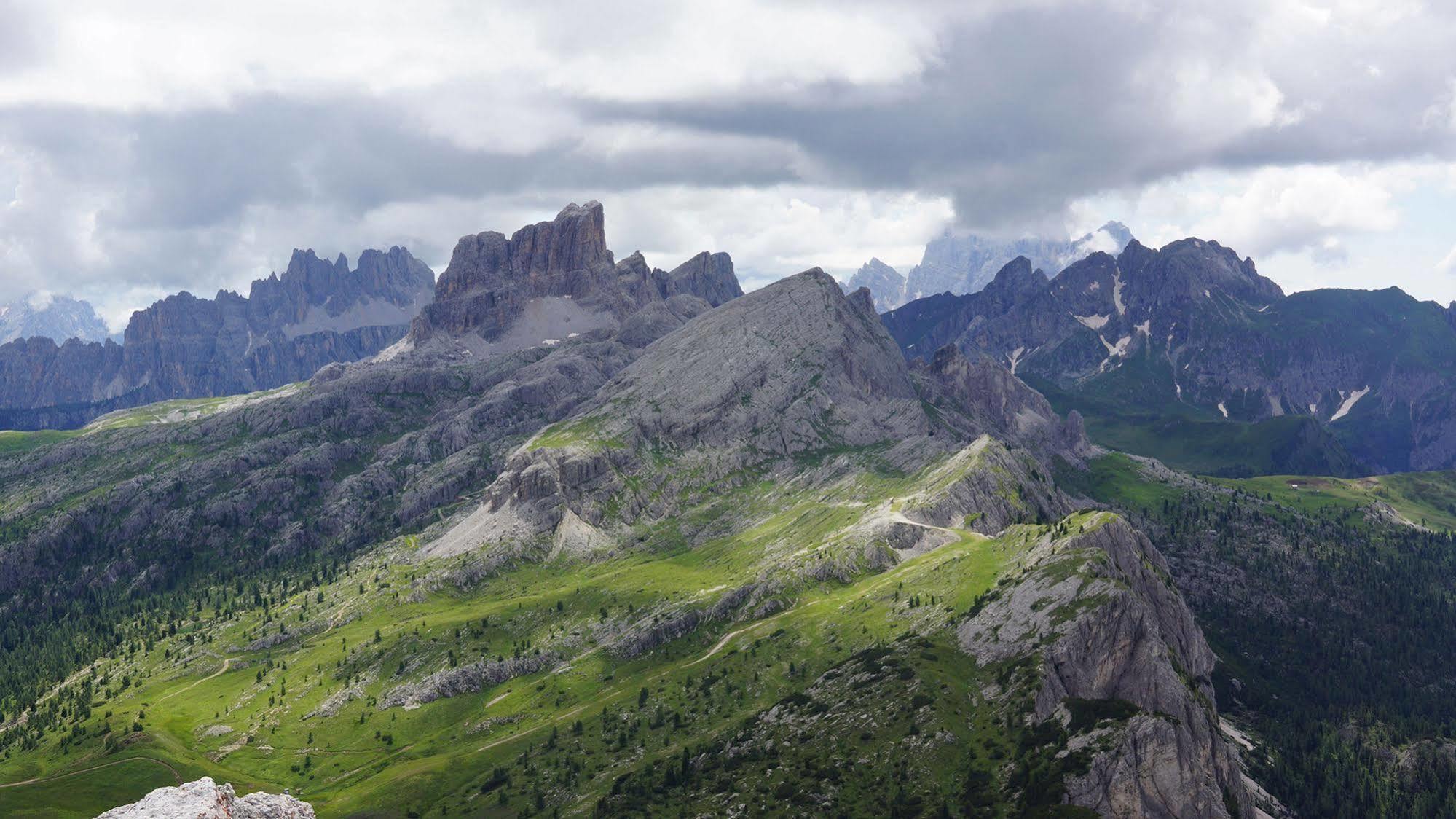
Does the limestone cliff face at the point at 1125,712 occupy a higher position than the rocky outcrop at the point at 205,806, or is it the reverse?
the rocky outcrop at the point at 205,806

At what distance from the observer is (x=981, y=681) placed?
18950 cm

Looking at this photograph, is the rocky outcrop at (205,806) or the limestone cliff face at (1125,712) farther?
the limestone cliff face at (1125,712)

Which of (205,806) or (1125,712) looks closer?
(205,806)

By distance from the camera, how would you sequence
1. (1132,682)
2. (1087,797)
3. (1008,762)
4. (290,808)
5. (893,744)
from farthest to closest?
1. (1132,682)
2. (893,744)
3. (1008,762)
4. (1087,797)
5. (290,808)

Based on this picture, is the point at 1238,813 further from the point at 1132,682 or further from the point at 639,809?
the point at 639,809

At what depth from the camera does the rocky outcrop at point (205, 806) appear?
75.2 metres

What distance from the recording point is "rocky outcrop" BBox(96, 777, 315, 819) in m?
75.2

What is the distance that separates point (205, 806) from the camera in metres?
75.9

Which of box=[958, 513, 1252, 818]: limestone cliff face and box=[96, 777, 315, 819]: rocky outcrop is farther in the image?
box=[958, 513, 1252, 818]: limestone cliff face

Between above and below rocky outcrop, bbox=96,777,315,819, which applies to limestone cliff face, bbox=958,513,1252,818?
below

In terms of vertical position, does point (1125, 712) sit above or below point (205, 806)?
below

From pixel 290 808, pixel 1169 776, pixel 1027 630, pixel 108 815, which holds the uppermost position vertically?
pixel 108 815

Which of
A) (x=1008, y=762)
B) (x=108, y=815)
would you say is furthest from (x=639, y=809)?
(x=108, y=815)

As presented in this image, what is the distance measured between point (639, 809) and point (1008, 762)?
6435 centimetres
